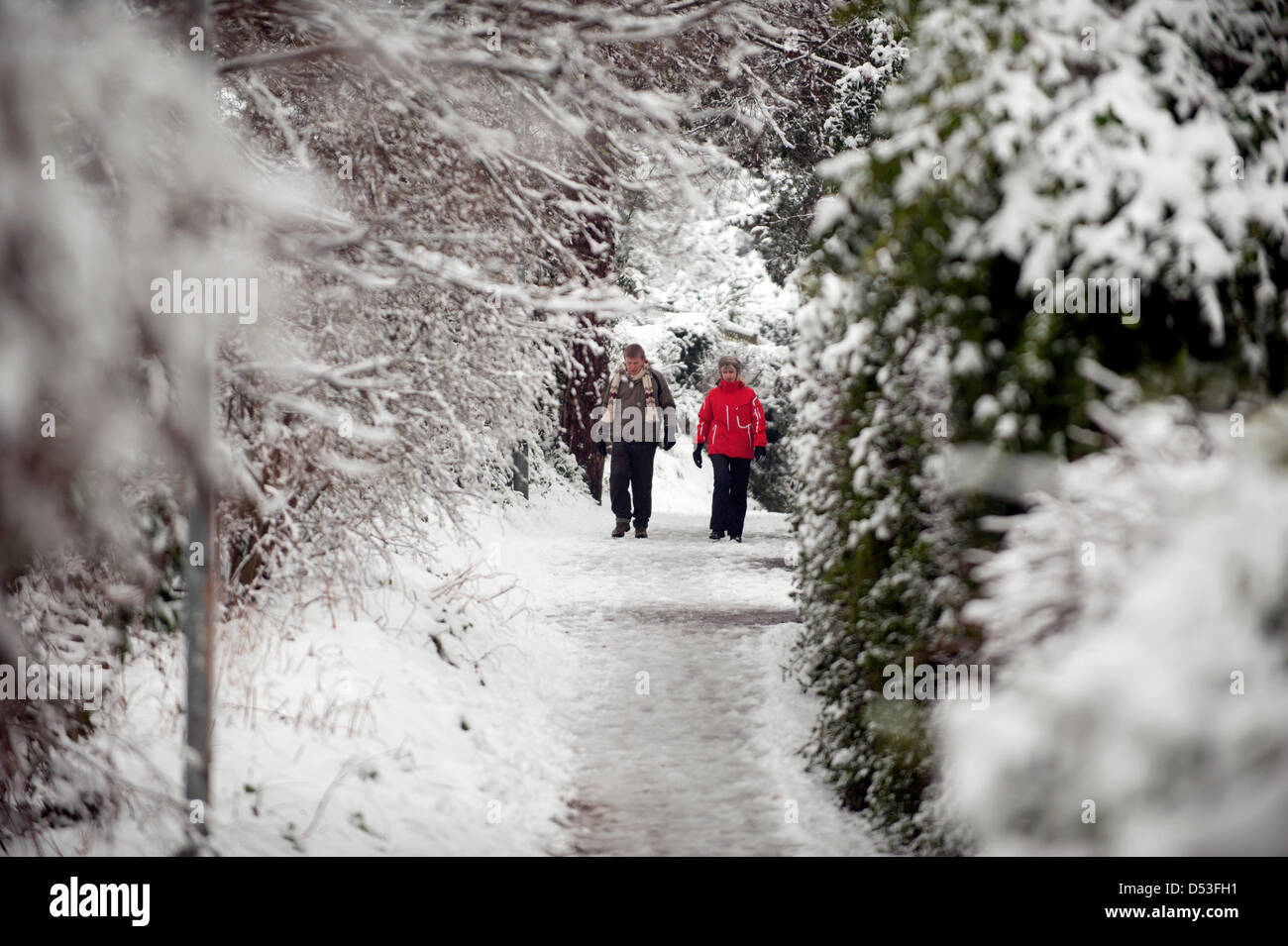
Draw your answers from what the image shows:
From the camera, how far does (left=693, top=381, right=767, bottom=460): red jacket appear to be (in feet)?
40.0

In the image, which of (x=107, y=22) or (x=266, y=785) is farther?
(x=266, y=785)

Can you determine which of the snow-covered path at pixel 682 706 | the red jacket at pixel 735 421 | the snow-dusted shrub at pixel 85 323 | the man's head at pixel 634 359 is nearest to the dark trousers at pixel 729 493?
the red jacket at pixel 735 421

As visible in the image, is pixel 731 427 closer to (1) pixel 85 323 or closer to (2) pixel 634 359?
(2) pixel 634 359

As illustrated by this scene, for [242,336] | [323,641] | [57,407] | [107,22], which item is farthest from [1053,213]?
[323,641]

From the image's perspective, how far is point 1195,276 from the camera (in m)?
2.84

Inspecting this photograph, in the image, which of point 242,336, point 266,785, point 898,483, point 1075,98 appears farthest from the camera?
point 242,336

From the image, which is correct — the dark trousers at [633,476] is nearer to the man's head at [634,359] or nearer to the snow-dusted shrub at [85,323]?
the man's head at [634,359]

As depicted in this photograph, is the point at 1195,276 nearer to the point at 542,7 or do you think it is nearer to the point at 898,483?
the point at 898,483

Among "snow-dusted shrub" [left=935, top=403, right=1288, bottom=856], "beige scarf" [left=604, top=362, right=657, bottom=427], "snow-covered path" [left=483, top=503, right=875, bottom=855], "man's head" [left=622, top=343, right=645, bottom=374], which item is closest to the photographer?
"snow-dusted shrub" [left=935, top=403, right=1288, bottom=856]

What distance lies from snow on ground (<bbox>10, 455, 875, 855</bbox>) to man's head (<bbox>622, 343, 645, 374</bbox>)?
171 inches

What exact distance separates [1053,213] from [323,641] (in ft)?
14.6

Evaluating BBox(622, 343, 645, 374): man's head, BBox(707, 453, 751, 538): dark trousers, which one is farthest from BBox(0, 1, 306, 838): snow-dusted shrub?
BBox(707, 453, 751, 538): dark trousers

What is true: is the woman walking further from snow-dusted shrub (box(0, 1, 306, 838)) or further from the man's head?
snow-dusted shrub (box(0, 1, 306, 838))

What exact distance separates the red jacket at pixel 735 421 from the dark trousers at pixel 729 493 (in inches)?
5.1
